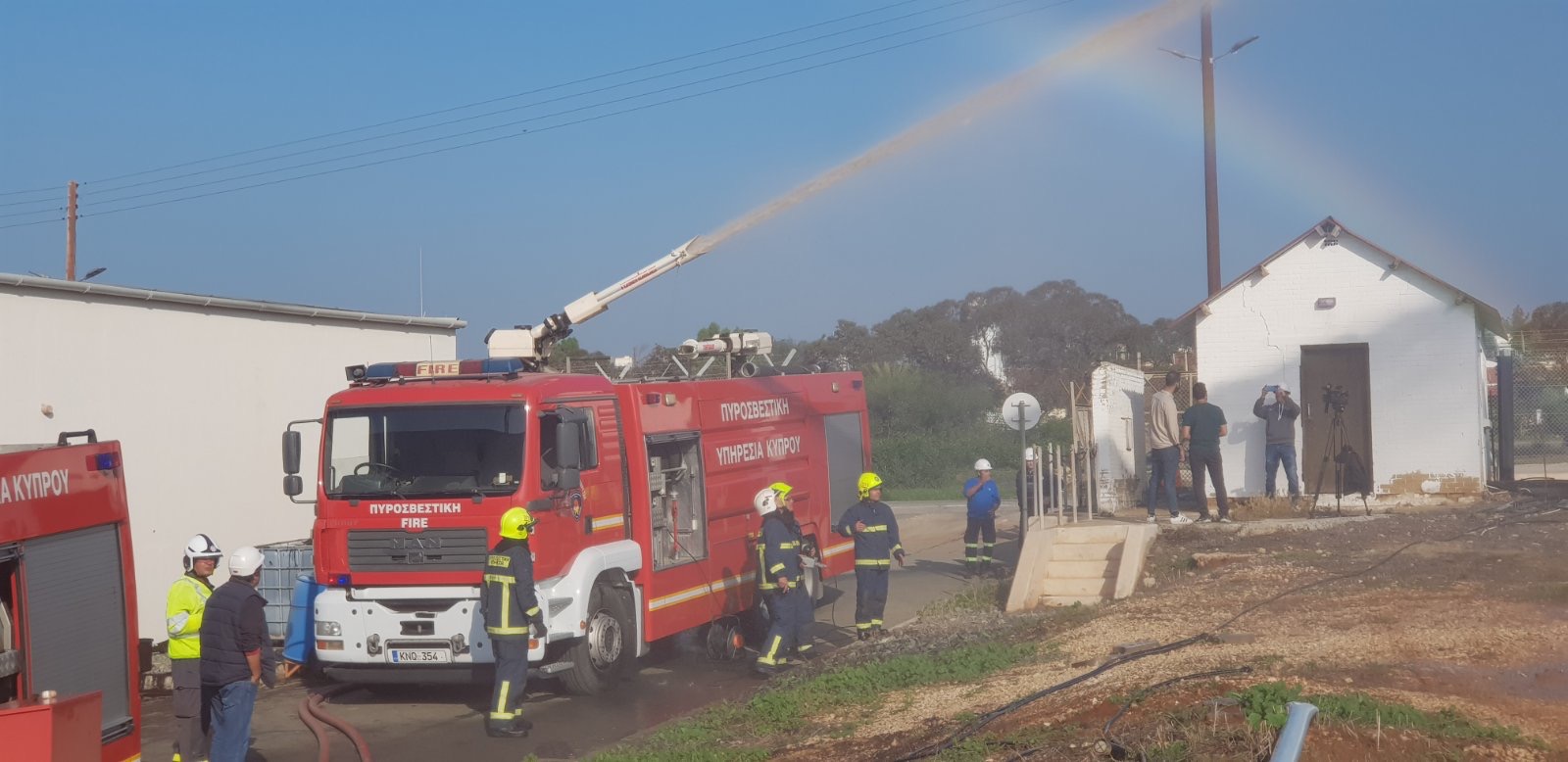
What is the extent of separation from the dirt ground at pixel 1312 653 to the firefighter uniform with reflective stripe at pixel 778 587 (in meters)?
1.12

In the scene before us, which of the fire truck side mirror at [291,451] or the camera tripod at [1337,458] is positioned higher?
the fire truck side mirror at [291,451]

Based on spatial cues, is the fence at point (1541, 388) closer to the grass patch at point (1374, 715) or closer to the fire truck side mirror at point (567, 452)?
the fire truck side mirror at point (567, 452)

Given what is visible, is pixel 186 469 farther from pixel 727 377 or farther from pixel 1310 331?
pixel 1310 331

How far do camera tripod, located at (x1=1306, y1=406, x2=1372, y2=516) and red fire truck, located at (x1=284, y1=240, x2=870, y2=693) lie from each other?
9775 millimetres

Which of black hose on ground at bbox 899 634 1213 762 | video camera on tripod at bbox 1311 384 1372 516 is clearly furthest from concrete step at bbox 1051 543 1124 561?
black hose on ground at bbox 899 634 1213 762

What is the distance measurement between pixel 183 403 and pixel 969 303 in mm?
55226

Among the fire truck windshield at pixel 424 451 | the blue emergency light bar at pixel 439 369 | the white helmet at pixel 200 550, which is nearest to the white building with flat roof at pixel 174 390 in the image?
the blue emergency light bar at pixel 439 369

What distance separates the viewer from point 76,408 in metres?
12.9

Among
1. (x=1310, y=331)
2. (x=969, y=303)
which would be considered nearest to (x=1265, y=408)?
(x=1310, y=331)

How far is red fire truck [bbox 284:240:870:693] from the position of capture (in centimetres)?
1095

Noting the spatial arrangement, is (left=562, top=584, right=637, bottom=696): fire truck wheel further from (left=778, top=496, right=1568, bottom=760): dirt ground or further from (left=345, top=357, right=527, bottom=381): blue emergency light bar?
(left=778, top=496, right=1568, bottom=760): dirt ground

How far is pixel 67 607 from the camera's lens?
678cm

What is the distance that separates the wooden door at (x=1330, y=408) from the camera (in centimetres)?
2003

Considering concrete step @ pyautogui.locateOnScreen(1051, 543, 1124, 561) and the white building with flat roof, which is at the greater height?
the white building with flat roof
